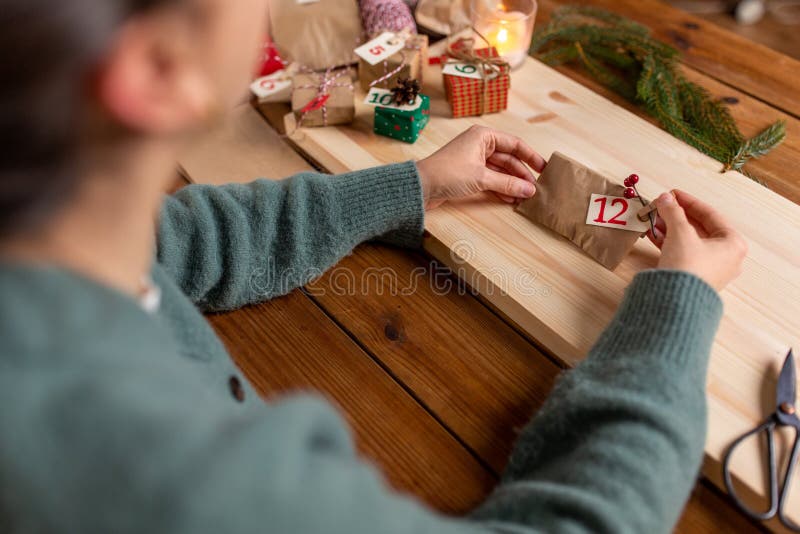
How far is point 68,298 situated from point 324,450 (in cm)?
20

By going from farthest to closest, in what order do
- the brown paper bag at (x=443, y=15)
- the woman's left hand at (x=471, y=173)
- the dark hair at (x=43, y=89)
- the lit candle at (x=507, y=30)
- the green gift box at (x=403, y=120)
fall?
the brown paper bag at (x=443, y=15) < the lit candle at (x=507, y=30) < the green gift box at (x=403, y=120) < the woman's left hand at (x=471, y=173) < the dark hair at (x=43, y=89)

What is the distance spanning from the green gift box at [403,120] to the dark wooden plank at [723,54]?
460 mm

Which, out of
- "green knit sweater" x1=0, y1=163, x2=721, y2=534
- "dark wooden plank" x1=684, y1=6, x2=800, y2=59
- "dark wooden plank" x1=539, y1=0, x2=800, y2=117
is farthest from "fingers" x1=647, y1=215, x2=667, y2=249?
"dark wooden plank" x1=684, y1=6, x2=800, y2=59

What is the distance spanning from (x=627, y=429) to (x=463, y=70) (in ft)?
2.27

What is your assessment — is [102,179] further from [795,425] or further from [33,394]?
[795,425]

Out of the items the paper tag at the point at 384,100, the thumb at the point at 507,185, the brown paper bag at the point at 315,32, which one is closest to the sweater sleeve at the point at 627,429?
the thumb at the point at 507,185

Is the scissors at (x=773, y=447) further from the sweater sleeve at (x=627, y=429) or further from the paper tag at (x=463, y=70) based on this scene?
the paper tag at (x=463, y=70)

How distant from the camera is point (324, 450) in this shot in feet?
1.56

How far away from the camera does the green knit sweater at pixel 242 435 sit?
1.27ft

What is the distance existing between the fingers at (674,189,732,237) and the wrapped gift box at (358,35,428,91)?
48 cm

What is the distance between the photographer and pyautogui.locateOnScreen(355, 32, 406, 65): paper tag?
108 centimetres

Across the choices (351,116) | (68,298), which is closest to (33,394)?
(68,298)

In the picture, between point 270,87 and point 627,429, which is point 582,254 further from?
point 270,87

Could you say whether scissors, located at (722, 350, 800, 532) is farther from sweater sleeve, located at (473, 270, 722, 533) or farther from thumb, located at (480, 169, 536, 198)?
thumb, located at (480, 169, 536, 198)
